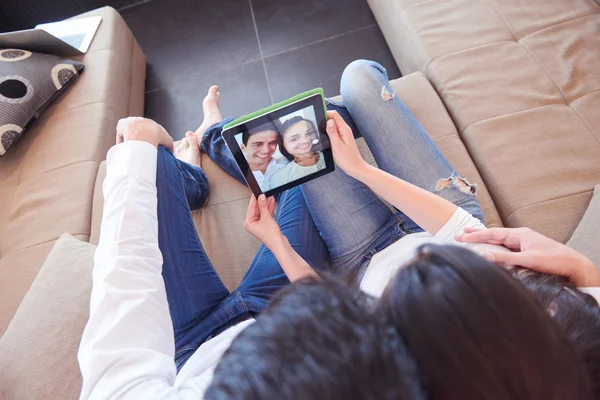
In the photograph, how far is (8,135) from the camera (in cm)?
124

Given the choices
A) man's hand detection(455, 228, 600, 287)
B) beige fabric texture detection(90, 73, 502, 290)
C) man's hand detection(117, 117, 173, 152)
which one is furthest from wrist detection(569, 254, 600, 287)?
man's hand detection(117, 117, 173, 152)

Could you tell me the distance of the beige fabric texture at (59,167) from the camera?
110 cm

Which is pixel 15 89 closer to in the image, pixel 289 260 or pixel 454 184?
pixel 289 260

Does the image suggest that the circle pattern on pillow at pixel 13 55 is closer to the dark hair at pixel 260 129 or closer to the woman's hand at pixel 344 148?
the dark hair at pixel 260 129

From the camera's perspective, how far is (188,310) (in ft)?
2.67

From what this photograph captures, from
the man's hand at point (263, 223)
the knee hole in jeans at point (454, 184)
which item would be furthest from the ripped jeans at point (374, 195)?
the man's hand at point (263, 223)

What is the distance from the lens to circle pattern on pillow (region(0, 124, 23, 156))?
1.23m

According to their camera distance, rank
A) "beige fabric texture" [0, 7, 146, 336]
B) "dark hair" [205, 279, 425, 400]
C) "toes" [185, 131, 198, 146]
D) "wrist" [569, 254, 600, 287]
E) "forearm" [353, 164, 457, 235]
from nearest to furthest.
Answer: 1. "dark hair" [205, 279, 425, 400]
2. "wrist" [569, 254, 600, 287]
3. "forearm" [353, 164, 457, 235]
4. "beige fabric texture" [0, 7, 146, 336]
5. "toes" [185, 131, 198, 146]

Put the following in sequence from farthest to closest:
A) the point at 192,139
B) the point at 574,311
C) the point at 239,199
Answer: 1. the point at 192,139
2. the point at 239,199
3. the point at 574,311

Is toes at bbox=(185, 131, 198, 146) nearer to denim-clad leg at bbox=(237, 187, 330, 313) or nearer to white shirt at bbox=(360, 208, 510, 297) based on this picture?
denim-clad leg at bbox=(237, 187, 330, 313)

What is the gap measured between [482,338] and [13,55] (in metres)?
1.64

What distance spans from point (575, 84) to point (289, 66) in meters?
1.10

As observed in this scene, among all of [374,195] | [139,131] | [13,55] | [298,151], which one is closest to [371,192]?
[374,195]

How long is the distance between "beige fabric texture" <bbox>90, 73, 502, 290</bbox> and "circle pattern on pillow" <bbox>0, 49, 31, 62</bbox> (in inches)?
20.9
